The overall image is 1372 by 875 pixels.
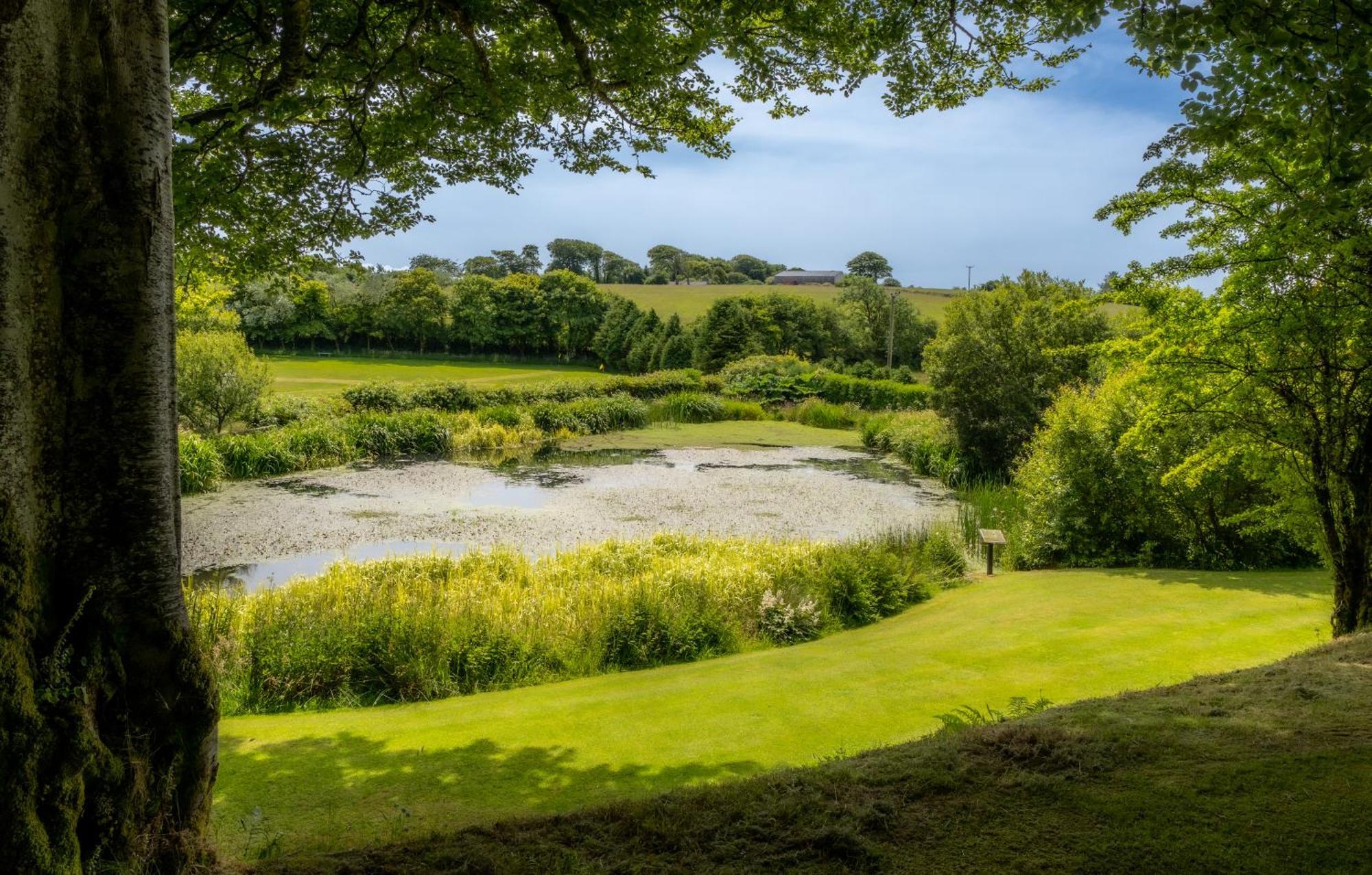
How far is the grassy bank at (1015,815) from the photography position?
266 cm

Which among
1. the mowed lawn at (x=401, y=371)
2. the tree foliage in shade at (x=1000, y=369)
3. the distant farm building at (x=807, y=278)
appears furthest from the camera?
the distant farm building at (x=807, y=278)

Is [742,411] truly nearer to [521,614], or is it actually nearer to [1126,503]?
[1126,503]

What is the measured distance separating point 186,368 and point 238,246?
45.0 ft

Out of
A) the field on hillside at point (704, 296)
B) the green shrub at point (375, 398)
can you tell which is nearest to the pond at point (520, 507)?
the green shrub at point (375, 398)

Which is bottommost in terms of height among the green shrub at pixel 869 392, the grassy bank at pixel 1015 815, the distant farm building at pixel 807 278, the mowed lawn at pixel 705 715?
the mowed lawn at pixel 705 715

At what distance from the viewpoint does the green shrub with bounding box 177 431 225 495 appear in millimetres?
16500

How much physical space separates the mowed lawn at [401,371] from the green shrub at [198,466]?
18.6 meters

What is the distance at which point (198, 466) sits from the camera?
16.8 m

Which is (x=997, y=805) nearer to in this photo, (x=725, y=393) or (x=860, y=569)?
(x=860, y=569)

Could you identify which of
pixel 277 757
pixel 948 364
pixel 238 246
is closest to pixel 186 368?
pixel 238 246

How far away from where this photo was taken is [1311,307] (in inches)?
238

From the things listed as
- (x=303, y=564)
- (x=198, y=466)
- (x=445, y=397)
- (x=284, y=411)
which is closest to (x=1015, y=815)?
(x=303, y=564)

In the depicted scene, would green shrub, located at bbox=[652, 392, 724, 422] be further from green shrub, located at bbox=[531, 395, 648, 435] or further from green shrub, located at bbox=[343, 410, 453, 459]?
green shrub, located at bbox=[343, 410, 453, 459]

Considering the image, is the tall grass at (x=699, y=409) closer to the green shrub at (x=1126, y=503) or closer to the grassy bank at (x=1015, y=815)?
the green shrub at (x=1126, y=503)
